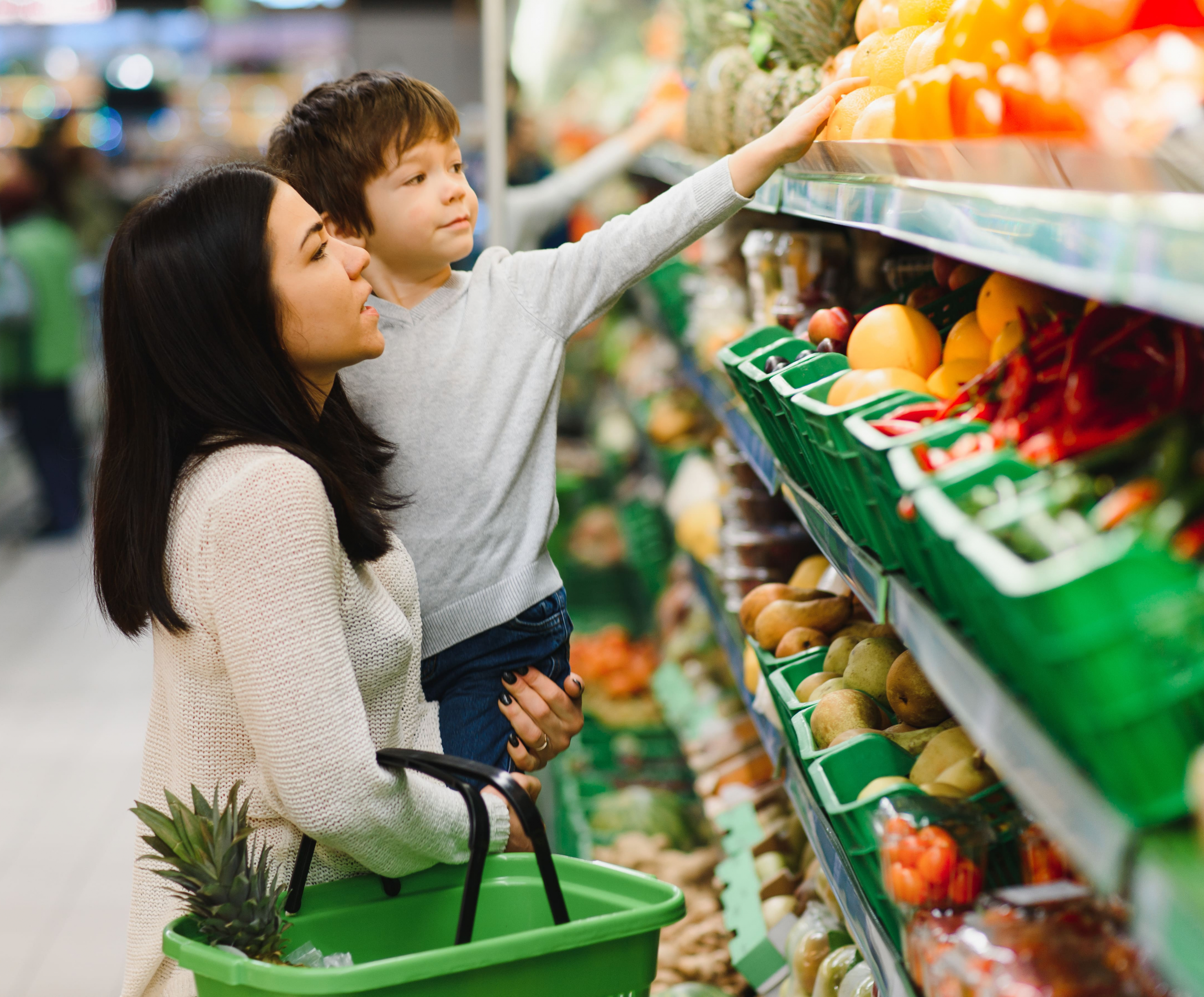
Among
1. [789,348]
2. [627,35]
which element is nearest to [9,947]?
[789,348]

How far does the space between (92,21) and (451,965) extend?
18.7 m

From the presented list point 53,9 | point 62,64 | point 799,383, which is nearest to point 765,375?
point 799,383

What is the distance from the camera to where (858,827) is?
1296mm

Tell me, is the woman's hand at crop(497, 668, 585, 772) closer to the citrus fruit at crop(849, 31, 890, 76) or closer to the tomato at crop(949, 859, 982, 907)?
the tomato at crop(949, 859, 982, 907)

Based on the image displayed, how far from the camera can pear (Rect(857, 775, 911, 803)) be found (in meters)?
1.28

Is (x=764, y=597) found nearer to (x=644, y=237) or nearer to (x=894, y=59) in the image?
(x=644, y=237)

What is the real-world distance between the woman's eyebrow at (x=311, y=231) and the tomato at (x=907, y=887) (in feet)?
3.34

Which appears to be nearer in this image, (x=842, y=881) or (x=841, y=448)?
(x=841, y=448)

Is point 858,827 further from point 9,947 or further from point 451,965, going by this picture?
point 9,947

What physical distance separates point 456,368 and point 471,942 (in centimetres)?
96

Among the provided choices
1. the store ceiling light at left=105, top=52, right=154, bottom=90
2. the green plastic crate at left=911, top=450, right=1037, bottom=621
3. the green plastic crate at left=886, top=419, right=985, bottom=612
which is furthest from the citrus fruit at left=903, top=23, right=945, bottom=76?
the store ceiling light at left=105, top=52, right=154, bottom=90

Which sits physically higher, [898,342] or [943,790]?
[898,342]

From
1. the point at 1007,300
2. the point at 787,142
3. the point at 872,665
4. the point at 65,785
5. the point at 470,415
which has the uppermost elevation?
the point at 787,142

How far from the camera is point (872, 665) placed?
1.73m
